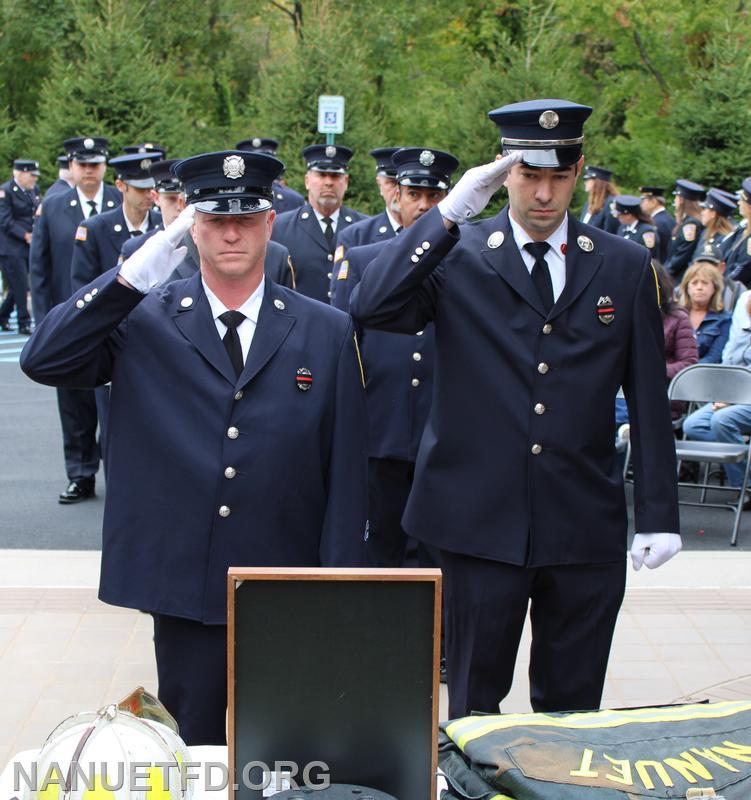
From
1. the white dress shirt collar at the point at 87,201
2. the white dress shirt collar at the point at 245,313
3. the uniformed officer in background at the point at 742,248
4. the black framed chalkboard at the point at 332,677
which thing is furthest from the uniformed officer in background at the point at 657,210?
the black framed chalkboard at the point at 332,677

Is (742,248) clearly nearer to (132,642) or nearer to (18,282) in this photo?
(132,642)

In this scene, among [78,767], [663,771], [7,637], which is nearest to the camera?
[78,767]

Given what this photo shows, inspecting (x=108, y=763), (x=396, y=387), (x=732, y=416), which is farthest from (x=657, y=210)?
(x=108, y=763)

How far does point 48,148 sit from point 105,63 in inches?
81.5

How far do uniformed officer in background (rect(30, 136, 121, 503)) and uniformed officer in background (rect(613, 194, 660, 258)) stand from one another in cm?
564

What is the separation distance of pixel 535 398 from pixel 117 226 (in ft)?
14.8

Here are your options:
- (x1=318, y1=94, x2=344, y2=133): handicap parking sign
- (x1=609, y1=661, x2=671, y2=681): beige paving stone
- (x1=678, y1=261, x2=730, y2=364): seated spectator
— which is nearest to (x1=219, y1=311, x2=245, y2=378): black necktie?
(x1=609, y1=661, x2=671, y2=681): beige paving stone

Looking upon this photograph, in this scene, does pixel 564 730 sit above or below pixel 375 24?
below

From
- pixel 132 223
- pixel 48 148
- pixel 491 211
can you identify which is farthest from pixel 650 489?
pixel 48 148

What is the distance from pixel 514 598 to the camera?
355 cm

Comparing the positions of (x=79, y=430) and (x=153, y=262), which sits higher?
(x=153, y=262)

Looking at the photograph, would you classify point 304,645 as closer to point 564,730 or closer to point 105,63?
point 564,730

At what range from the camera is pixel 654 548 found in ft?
11.6

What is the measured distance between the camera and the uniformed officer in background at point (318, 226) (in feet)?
27.2
